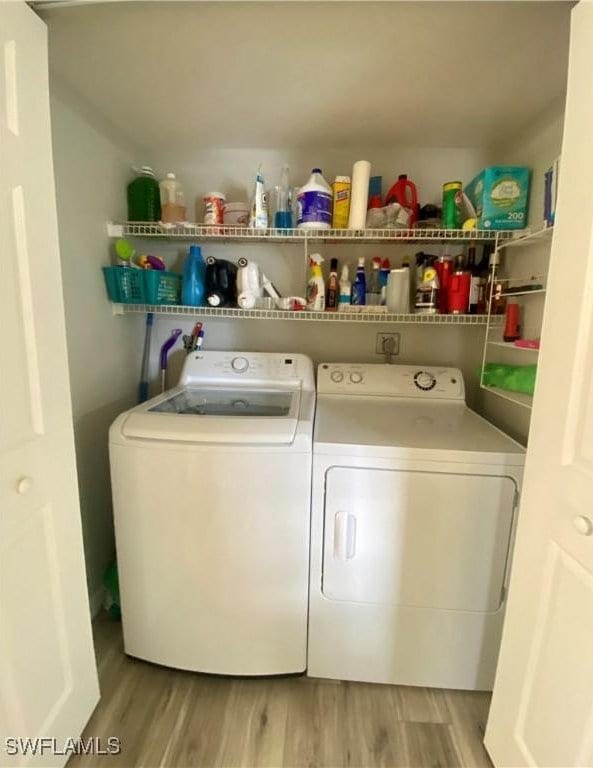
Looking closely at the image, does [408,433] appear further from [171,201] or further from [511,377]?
[171,201]

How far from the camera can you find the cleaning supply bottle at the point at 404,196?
1694mm

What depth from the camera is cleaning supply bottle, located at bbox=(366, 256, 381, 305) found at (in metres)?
1.81

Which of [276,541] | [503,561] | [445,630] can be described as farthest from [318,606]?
[503,561]

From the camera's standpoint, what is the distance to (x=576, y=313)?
33.1 inches

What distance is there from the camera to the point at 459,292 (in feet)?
5.48

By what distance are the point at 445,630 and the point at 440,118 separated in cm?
199

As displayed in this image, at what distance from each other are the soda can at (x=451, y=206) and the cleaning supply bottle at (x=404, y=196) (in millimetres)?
130

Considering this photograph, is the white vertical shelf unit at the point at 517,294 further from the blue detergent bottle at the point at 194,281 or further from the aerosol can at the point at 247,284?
the blue detergent bottle at the point at 194,281

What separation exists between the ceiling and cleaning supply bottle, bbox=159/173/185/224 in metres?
0.20

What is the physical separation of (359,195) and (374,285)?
0.42 m

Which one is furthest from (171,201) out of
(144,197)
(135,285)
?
(135,285)

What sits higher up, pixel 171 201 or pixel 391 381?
pixel 171 201

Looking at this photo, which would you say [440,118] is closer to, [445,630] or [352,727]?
[445,630]

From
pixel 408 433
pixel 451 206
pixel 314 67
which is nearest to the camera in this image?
pixel 314 67
